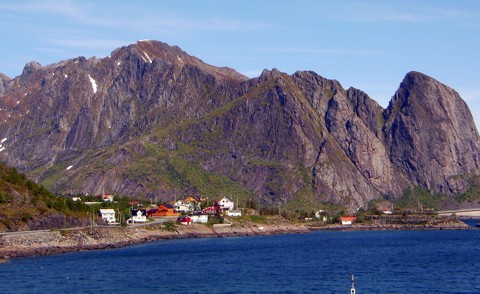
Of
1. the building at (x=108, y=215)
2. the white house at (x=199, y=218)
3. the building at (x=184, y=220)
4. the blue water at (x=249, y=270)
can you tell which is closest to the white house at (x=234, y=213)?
the white house at (x=199, y=218)

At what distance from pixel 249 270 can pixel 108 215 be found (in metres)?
71.5

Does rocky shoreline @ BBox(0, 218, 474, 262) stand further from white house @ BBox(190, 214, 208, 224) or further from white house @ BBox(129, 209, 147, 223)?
white house @ BBox(129, 209, 147, 223)

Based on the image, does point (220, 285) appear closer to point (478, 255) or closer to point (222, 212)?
point (478, 255)

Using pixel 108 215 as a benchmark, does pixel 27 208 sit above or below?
above

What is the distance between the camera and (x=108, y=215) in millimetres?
155625

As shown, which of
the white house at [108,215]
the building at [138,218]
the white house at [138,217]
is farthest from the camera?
the white house at [138,217]

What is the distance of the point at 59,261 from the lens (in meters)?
98.0

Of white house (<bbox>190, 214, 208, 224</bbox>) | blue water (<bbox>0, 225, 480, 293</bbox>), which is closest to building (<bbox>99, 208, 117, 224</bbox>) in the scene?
white house (<bbox>190, 214, 208, 224</bbox>)

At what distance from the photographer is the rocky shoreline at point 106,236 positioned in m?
106

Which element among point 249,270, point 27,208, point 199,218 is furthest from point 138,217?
point 249,270

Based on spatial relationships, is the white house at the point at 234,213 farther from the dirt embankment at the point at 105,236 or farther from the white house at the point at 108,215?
the white house at the point at 108,215

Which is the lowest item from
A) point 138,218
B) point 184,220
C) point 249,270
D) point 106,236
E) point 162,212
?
point 249,270

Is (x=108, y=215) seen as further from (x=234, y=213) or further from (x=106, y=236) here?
Answer: (x=234, y=213)

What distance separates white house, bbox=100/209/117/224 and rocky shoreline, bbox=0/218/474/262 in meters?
7.48
